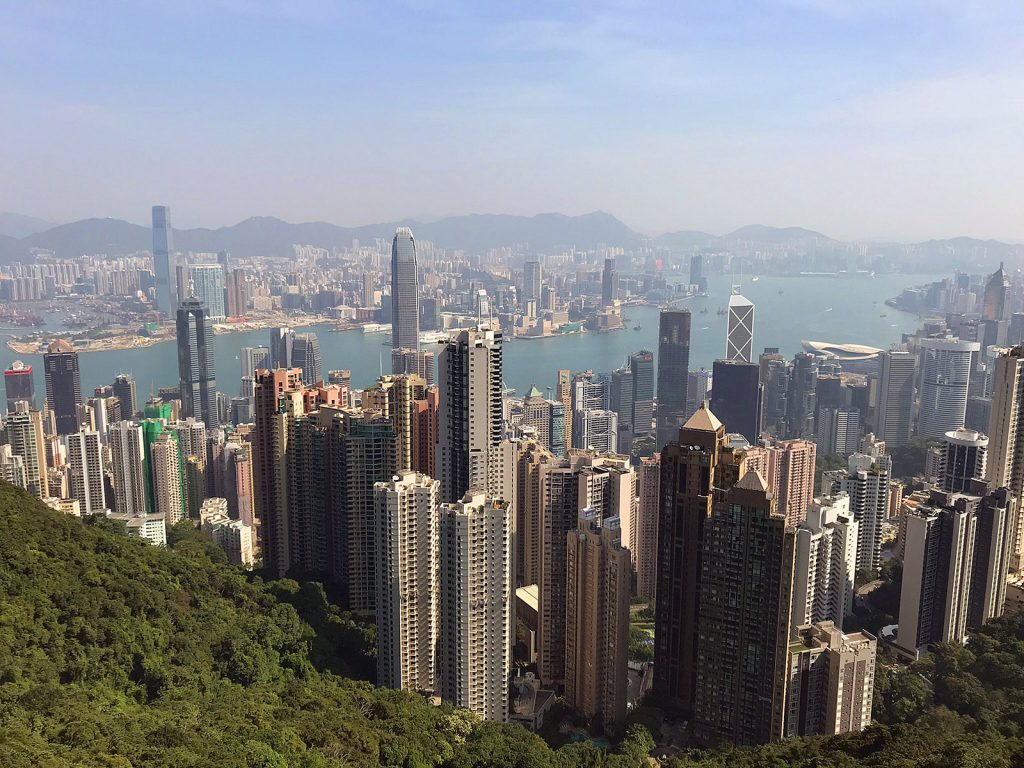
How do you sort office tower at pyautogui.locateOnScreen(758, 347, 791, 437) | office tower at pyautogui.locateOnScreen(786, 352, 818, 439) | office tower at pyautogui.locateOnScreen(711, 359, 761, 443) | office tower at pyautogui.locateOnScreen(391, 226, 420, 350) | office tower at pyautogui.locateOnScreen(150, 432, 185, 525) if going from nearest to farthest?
office tower at pyautogui.locateOnScreen(150, 432, 185, 525), office tower at pyautogui.locateOnScreen(711, 359, 761, 443), office tower at pyautogui.locateOnScreen(786, 352, 818, 439), office tower at pyautogui.locateOnScreen(758, 347, 791, 437), office tower at pyautogui.locateOnScreen(391, 226, 420, 350)

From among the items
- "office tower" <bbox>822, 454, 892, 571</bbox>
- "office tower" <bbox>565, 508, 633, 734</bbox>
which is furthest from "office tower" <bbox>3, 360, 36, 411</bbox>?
"office tower" <bbox>822, 454, 892, 571</bbox>

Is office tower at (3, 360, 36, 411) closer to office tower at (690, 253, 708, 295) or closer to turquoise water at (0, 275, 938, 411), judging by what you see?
turquoise water at (0, 275, 938, 411)

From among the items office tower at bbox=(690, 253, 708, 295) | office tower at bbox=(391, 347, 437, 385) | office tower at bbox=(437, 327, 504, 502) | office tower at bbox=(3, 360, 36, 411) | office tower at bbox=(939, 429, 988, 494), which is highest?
office tower at bbox=(690, 253, 708, 295)

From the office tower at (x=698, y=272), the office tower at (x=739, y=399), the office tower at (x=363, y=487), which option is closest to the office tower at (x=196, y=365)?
the office tower at (x=739, y=399)

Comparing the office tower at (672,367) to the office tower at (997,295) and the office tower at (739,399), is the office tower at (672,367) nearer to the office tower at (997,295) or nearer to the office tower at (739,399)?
the office tower at (739,399)

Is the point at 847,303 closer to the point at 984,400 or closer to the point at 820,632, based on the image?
the point at 984,400

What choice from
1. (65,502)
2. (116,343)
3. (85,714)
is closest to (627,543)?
(85,714)

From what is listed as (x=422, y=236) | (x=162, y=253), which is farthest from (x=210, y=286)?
(x=422, y=236)

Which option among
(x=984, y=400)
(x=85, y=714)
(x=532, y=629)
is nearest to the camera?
(x=85, y=714)
